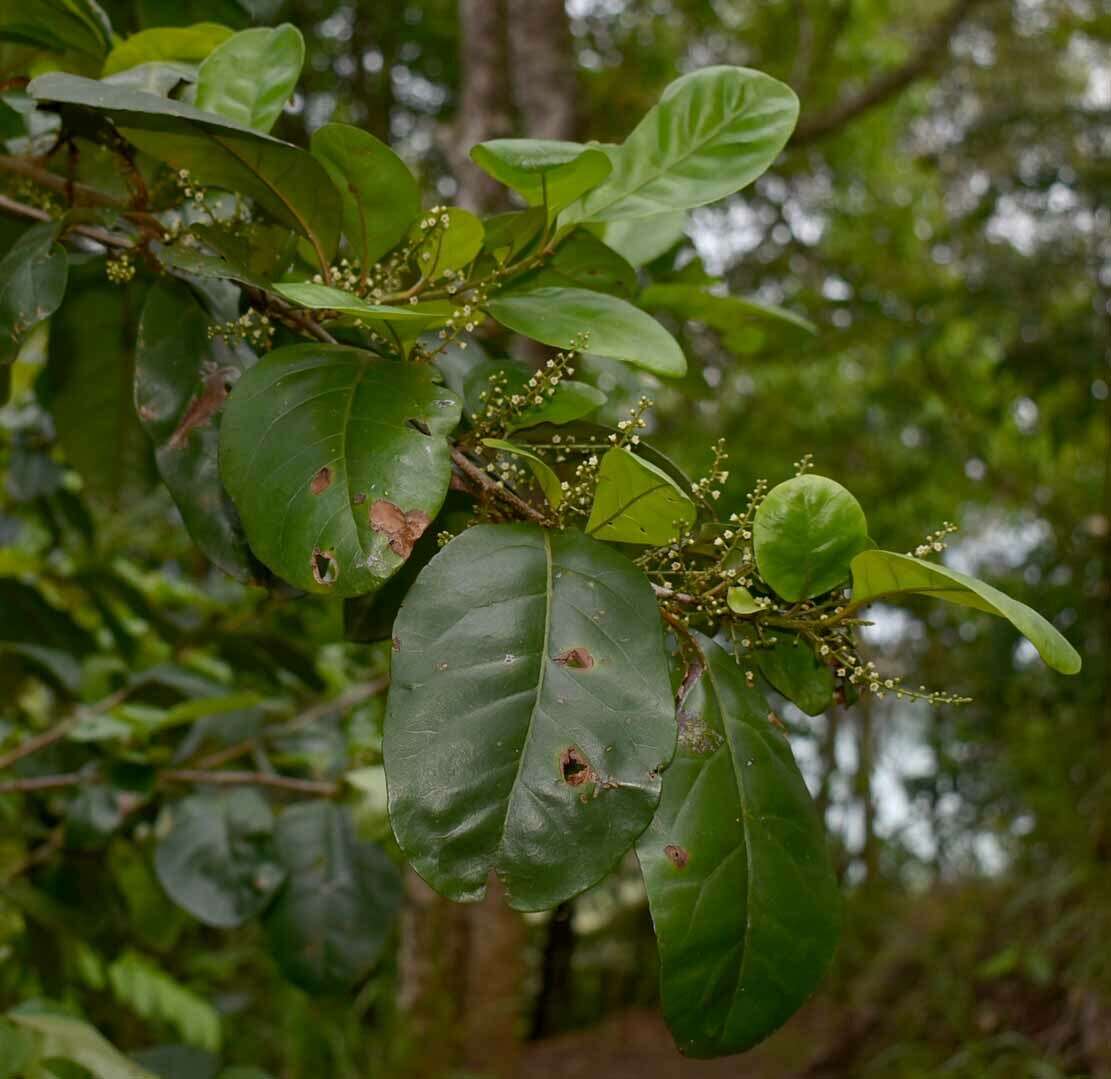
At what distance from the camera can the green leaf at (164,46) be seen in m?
0.70

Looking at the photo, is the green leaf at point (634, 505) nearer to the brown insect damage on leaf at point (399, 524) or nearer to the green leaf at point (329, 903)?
the brown insect damage on leaf at point (399, 524)

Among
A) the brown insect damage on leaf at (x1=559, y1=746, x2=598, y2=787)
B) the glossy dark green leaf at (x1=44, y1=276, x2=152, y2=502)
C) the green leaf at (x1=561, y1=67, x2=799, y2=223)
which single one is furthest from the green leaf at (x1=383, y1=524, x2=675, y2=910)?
the glossy dark green leaf at (x1=44, y1=276, x2=152, y2=502)

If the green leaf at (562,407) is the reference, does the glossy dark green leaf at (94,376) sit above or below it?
below

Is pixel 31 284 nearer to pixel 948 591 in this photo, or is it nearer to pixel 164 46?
pixel 164 46

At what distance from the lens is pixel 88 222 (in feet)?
2.22

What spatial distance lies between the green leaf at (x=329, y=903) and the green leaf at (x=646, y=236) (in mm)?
583

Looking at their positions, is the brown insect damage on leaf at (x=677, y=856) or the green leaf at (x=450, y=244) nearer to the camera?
the brown insect damage on leaf at (x=677, y=856)

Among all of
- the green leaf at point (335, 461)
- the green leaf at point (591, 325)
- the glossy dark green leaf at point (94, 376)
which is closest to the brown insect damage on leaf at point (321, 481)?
the green leaf at point (335, 461)

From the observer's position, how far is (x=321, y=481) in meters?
0.52

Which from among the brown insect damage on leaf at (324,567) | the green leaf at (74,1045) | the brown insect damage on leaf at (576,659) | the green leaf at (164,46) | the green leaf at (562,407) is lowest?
the green leaf at (74,1045)

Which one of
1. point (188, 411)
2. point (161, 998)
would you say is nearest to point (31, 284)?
point (188, 411)

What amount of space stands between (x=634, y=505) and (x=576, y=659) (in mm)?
76

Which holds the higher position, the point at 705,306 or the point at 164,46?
the point at 164,46

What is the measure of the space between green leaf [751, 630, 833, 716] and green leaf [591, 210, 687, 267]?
324 mm
